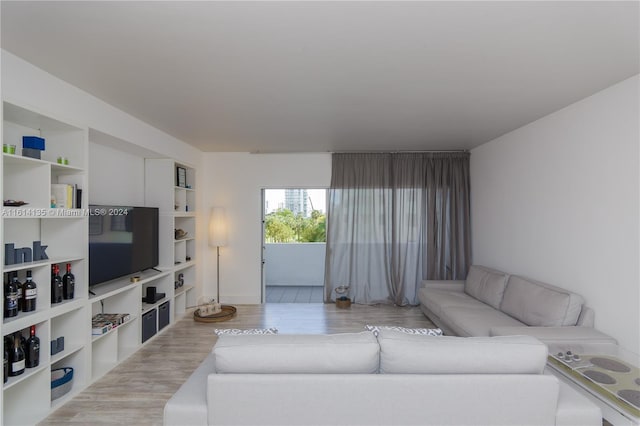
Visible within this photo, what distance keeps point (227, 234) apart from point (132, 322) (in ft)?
6.74

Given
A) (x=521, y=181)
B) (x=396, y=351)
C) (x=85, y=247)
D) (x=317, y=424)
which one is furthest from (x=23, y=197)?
(x=521, y=181)

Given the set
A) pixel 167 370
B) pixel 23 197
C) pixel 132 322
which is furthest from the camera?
pixel 132 322

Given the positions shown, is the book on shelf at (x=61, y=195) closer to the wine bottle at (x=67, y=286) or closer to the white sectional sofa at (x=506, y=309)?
the wine bottle at (x=67, y=286)

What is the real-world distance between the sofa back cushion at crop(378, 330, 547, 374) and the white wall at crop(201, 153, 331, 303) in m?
4.02

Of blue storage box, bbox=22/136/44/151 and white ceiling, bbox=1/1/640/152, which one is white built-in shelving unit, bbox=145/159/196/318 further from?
blue storage box, bbox=22/136/44/151

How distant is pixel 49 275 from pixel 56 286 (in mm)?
159

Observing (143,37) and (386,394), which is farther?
(143,37)

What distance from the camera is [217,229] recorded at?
5238mm

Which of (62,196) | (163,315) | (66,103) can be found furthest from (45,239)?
(163,315)

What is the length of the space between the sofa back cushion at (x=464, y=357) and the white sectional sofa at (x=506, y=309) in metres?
1.10

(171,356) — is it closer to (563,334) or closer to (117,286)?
(117,286)

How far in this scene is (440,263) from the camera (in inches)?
212

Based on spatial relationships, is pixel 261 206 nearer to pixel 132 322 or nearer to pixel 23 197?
pixel 132 322

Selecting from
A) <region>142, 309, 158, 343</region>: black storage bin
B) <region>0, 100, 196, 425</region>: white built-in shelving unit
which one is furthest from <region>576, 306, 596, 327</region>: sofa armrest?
<region>142, 309, 158, 343</region>: black storage bin
